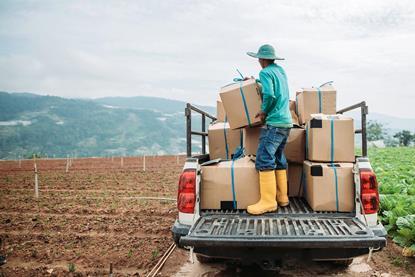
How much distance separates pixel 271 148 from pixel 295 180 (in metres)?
0.89

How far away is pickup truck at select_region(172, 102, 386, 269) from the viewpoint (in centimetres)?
322

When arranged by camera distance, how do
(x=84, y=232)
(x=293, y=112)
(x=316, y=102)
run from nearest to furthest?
(x=316, y=102), (x=293, y=112), (x=84, y=232)

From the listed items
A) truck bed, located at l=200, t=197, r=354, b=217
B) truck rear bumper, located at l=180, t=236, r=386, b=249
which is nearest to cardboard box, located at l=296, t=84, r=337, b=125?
truck bed, located at l=200, t=197, r=354, b=217

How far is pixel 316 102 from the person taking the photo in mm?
5109

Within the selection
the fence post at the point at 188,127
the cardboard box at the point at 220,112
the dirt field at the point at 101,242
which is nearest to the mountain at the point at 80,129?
the dirt field at the point at 101,242

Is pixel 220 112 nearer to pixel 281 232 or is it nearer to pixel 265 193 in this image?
pixel 265 193

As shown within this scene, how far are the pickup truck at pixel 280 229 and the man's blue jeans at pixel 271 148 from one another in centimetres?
50

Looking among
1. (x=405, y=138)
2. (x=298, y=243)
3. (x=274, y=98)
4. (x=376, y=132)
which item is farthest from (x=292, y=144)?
(x=376, y=132)

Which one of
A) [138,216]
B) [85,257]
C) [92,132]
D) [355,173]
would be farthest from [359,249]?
[92,132]

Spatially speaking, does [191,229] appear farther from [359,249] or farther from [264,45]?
[264,45]

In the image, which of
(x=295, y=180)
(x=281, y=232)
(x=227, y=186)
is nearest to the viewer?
(x=281, y=232)

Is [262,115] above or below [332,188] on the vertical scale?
above

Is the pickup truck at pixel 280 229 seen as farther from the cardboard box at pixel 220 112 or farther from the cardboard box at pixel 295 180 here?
the cardboard box at pixel 220 112

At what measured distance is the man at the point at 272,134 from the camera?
156 inches
